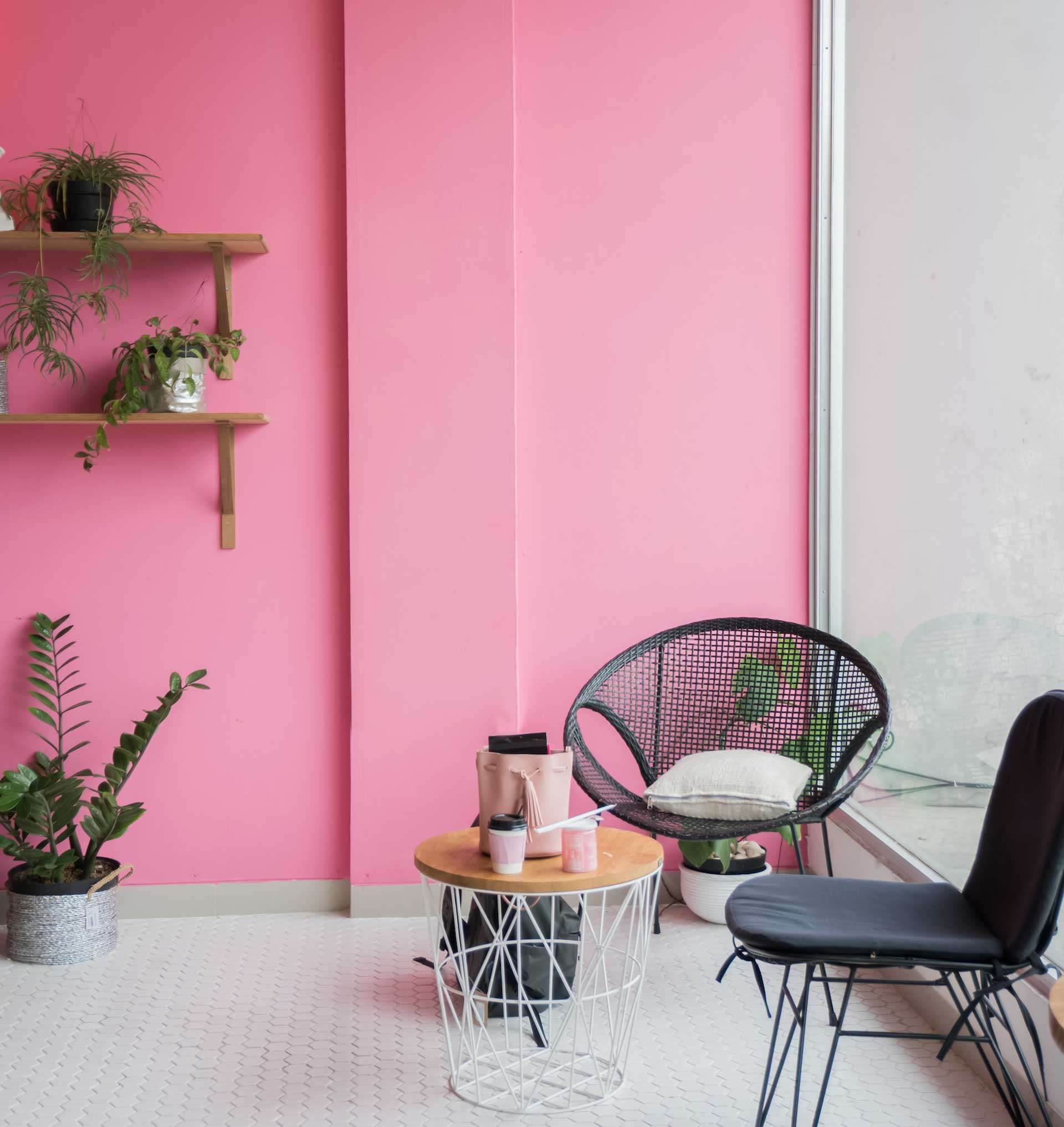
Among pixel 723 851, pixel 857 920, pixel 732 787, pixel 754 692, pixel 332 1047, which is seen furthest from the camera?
pixel 754 692

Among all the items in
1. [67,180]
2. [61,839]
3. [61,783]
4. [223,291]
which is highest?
[67,180]

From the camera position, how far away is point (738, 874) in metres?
3.09

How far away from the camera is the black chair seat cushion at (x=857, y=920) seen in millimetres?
1727

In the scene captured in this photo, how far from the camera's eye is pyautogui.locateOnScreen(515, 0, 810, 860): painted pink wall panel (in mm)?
→ 3297

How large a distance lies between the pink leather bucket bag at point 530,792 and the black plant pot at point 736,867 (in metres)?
1.11

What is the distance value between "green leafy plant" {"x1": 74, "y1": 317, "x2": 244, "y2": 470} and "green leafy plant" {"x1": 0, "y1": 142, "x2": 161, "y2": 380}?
14cm

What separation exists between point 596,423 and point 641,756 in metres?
1.00

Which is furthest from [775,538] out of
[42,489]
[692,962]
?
[42,489]

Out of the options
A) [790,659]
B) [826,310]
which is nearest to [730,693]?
[790,659]

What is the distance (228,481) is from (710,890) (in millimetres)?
1790

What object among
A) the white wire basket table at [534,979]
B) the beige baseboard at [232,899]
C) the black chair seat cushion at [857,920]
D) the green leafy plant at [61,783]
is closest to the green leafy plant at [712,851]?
the white wire basket table at [534,979]

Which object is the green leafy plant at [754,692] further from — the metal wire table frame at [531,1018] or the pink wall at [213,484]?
the pink wall at [213,484]

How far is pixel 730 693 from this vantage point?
314 centimetres

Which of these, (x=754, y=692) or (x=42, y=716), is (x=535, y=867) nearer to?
(x=754, y=692)
